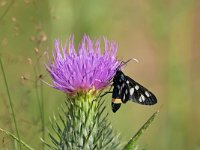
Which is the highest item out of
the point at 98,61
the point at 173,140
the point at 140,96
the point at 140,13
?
the point at 140,13

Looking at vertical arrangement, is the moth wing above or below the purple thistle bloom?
below

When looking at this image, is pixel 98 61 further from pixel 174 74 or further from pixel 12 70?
pixel 12 70

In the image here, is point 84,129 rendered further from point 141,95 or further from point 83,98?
point 141,95

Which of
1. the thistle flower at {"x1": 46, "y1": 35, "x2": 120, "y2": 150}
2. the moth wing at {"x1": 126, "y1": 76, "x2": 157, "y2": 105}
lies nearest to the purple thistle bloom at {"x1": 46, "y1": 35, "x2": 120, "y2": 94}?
the thistle flower at {"x1": 46, "y1": 35, "x2": 120, "y2": 150}

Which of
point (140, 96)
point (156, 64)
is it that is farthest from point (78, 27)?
point (156, 64)

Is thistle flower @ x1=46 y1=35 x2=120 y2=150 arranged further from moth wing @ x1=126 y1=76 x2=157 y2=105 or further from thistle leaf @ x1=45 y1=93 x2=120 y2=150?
moth wing @ x1=126 y1=76 x2=157 y2=105
